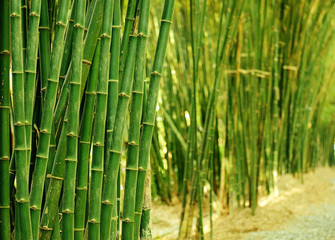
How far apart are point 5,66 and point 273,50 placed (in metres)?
1.71

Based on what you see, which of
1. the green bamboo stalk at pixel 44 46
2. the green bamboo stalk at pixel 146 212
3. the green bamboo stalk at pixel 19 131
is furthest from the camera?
A: the green bamboo stalk at pixel 146 212

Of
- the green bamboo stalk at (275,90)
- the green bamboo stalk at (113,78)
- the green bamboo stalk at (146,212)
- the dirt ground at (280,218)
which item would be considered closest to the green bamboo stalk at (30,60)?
the green bamboo stalk at (113,78)

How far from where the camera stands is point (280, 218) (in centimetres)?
221

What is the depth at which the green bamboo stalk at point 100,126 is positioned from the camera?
0.85 metres

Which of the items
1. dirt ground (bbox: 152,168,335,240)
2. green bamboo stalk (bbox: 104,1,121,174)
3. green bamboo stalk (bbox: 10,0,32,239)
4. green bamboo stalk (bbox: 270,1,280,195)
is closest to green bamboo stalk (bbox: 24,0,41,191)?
green bamboo stalk (bbox: 10,0,32,239)

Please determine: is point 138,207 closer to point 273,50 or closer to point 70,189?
point 70,189

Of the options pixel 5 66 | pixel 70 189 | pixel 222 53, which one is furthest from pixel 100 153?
pixel 222 53

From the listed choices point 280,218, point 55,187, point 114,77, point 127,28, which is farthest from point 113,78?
point 280,218

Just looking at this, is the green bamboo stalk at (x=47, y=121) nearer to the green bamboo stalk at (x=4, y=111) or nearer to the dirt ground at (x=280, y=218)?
the green bamboo stalk at (x=4, y=111)

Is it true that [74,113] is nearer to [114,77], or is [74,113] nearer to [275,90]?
[114,77]

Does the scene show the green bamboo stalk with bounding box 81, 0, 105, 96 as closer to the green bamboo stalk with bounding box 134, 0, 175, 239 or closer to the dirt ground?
the green bamboo stalk with bounding box 134, 0, 175, 239

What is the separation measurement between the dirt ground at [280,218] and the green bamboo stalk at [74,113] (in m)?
1.21

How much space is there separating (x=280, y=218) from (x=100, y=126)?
5.04 ft

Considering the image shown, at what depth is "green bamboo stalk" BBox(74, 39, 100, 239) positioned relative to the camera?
866 millimetres
